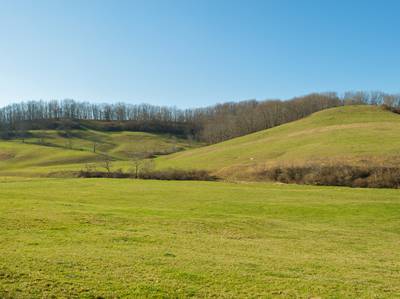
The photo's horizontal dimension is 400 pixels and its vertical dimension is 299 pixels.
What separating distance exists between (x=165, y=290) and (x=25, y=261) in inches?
184

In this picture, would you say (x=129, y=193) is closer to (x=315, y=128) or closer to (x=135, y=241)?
(x=135, y=241)

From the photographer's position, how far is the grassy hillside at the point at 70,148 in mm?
118875

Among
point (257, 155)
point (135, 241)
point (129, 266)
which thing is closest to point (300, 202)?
point (135, 241)

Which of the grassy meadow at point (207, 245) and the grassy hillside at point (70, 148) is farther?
the grassy hillside at point (70, 148)

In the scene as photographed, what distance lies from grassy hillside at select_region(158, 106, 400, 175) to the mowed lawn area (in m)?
27.5

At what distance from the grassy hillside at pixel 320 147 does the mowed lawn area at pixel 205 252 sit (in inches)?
1082

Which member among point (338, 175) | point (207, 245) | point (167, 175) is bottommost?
point (207, 245)

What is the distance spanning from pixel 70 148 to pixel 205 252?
14509cm

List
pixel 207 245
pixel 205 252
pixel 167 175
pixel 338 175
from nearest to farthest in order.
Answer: pixel 205 252
pixel 207 245
pixel 338 175
pixel 167 175

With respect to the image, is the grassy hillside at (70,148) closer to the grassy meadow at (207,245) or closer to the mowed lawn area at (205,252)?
the grassy meadow at (207,245)

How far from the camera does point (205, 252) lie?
16.2 meters

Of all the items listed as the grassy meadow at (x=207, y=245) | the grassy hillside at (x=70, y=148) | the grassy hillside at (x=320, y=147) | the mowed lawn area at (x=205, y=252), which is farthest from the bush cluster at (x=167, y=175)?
the mowed lawn area at (x=205, y=252)

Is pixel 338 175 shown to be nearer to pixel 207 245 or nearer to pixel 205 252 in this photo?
pixel 207 245

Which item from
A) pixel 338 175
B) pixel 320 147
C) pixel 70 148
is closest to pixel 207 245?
pixel 338 175
